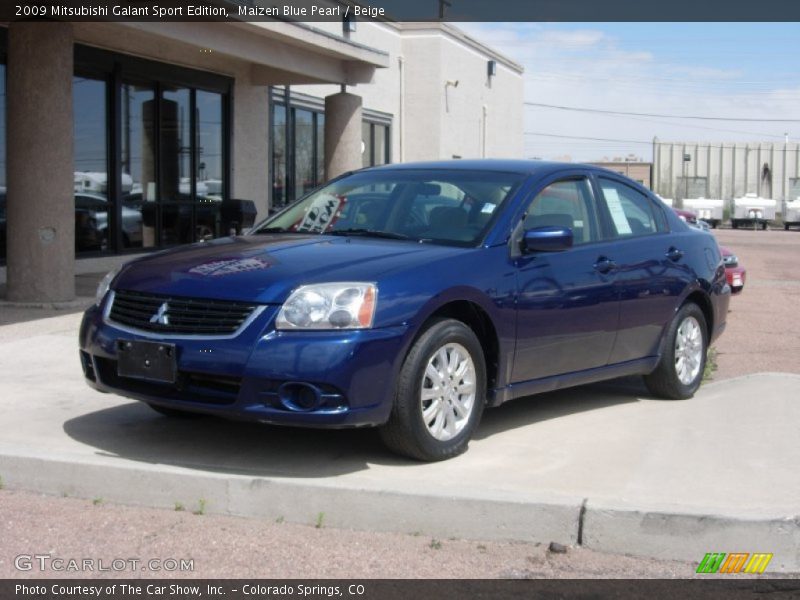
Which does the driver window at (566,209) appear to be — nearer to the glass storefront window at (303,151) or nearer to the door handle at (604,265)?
the door handle at (604,265)

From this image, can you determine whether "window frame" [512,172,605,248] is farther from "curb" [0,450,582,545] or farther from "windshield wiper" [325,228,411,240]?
"curb" [0,450,582,545]

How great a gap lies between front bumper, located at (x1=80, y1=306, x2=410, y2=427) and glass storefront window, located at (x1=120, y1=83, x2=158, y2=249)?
11.1 m

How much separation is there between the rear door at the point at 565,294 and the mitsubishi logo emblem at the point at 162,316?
6.14 ft

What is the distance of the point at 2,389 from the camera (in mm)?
7219

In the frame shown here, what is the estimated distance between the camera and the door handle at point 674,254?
7291 mm

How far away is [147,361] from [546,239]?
2.22 m

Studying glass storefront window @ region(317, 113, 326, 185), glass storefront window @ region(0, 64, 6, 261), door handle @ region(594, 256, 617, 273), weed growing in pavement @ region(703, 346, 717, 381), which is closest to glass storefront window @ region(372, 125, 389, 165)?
glass storefront window @ region(317, 113, 326, 185)

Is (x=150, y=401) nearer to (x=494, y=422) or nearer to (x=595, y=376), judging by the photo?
(x=494, y=422)

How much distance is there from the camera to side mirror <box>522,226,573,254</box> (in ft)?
19.6

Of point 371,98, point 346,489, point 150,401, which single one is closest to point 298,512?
point 346,489

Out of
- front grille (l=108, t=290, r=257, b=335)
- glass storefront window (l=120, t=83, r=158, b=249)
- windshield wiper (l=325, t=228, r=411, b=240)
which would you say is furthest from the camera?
glass storefront window (l=120, t=83, r=158, b=249)

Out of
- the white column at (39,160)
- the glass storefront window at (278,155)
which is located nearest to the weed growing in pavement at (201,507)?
the white column at (39,160)

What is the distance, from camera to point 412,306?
17.3 feet

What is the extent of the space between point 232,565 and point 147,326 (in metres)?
1.49
